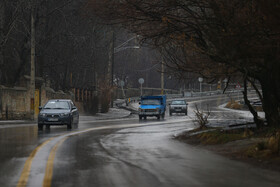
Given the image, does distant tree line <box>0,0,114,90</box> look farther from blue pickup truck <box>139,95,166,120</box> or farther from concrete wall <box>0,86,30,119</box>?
blue pickup truck <box>139,95,166,120</box>

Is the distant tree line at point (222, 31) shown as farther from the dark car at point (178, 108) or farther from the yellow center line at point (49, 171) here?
the dark car at point (178, 108)

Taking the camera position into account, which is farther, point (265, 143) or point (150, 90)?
point (150, 90)

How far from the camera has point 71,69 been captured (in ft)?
170

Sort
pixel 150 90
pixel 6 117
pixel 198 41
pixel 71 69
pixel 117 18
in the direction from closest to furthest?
pixel 117 18
pixel 198 41
pixel 6 117
pixel 71 69
pixel 150 90

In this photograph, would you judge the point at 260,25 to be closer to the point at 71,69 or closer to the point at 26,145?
the point at 26,145

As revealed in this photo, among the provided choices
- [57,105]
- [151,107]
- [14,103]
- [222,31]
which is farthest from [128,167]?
[151,107]

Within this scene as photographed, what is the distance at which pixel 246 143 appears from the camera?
15.4 meters

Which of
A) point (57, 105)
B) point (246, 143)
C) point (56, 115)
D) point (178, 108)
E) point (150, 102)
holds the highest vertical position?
point (150, 102)

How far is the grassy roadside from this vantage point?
12.5 m

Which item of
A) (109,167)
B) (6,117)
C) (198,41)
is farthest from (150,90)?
(109,167)

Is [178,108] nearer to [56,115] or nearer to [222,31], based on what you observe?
[56,115]

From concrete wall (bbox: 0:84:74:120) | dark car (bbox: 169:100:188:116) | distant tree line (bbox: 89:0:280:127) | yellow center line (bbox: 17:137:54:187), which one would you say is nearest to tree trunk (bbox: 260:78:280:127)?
distant tree line (bbox: 89:0:280:127)

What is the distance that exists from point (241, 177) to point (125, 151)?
18.4 ft

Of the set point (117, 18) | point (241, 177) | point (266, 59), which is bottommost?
point (241, 177)
